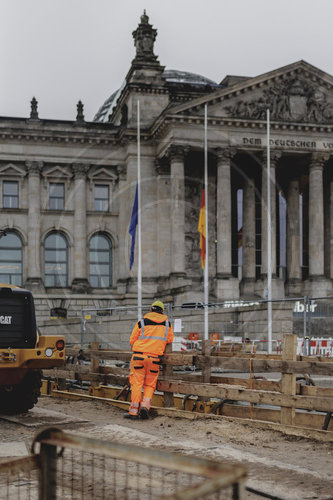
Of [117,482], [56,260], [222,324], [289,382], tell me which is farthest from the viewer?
[56,260]

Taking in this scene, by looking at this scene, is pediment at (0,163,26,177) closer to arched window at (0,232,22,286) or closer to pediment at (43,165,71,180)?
pediment at (43,165,71,180)

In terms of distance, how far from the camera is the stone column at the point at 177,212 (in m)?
50.6

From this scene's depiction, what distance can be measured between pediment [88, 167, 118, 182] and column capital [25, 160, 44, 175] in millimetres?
4009

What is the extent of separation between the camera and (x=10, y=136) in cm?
5512

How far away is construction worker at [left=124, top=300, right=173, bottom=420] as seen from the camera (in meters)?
13.8

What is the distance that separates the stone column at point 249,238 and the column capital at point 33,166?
16.0 metres

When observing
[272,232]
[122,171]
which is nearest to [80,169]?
[122,171]

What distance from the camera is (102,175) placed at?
5744cm

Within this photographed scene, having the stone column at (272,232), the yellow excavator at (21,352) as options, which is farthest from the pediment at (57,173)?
the yellow excavator at (21,352)

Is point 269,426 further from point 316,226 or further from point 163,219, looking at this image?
point 163,219

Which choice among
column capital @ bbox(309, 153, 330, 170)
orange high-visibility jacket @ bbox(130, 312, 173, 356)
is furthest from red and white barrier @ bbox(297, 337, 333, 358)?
column capital @ bbox(309, 153, 330, 170)

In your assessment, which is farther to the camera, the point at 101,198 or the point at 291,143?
the point at 101,198

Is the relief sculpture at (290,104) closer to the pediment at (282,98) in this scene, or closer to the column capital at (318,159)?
the pediment at (282,98)

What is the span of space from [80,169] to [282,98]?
16304mm
